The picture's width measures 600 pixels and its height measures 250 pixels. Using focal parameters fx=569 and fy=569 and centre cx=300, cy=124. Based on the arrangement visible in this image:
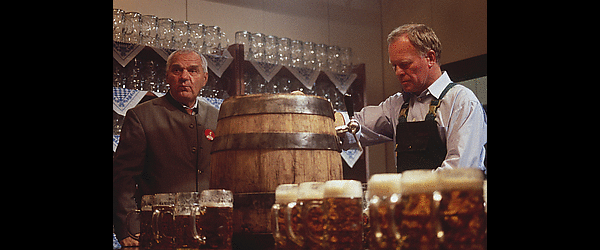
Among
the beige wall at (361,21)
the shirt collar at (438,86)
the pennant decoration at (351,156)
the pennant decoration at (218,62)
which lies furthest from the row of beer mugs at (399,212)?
the pennant decoration at (351,156)

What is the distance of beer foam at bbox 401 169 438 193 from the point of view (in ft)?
3.07

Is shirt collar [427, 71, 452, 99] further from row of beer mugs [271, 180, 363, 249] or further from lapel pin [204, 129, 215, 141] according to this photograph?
row of beer mugs [271, 180, 363, 249]

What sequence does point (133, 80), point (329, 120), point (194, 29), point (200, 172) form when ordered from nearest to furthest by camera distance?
point (329, 120), point (200, 172), point (133, 80), point (194, 29)

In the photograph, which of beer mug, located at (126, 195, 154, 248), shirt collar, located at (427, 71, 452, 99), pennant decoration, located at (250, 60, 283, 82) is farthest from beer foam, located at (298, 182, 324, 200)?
pennant decoration, located at (250, 60, 283, 82)

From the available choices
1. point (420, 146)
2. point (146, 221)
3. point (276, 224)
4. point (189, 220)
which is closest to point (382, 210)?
point (276, 224)

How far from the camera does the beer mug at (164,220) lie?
1.43 m

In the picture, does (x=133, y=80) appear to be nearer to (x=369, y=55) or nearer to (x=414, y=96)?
(x=414, y=96)

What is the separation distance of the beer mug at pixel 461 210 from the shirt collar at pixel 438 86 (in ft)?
4.99

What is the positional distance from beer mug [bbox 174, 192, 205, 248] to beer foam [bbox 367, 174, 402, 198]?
498 millimetres

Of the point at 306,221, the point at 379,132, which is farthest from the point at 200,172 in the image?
the point at 306,221

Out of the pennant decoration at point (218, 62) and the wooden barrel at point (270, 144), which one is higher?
the pennant decoration at point (218, 62)

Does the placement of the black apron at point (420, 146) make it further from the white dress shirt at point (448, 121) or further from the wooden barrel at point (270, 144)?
the wooden barrel at point (270, 144)
